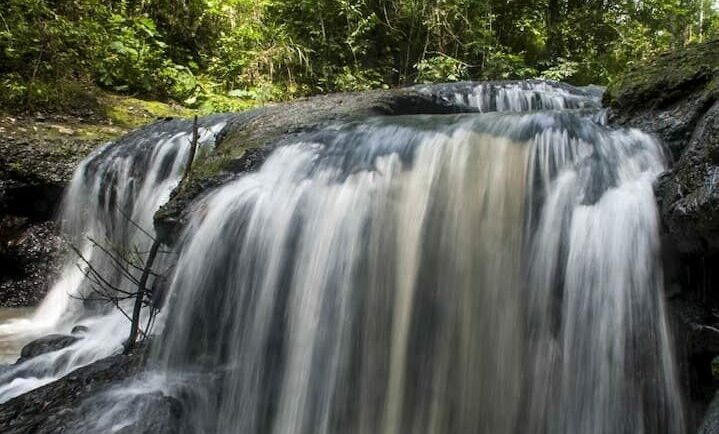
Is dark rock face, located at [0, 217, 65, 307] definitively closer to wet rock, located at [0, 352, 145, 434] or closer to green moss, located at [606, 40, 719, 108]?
wet rock, located at [0, 352, 145, 434]

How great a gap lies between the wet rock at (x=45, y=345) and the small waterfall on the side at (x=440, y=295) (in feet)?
3.95

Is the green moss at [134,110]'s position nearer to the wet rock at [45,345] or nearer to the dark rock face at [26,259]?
the dark rock face at [26,259]

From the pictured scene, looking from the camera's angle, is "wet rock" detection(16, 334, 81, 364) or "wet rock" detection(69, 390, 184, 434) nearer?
→ "wet rock" detection(69, 390, 184, 434)

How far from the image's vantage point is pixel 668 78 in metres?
3.78

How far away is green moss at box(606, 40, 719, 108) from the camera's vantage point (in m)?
3.60

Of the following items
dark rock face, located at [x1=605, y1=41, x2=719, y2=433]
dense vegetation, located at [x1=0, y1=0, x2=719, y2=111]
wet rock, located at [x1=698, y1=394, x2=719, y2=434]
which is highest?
dense vegetation, located at [x1=0, y1=0, x2=719, y2=111]

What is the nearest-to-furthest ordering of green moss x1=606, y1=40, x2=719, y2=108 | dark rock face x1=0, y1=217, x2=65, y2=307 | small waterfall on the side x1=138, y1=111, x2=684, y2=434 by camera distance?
small waterfall on the side x1=138, y1=111, x2=684, y2=434, green moss x1=606, y1=40, x2=719, y2=108, dark rock face x1=0, y1=217, x2=65, y2=307

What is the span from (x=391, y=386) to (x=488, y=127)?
2.05 metres

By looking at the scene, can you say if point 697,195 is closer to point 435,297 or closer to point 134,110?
point 435,297

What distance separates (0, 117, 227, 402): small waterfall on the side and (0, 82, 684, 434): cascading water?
1.79m

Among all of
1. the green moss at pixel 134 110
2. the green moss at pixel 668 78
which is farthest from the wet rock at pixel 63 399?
the green moss at pixel 134 110

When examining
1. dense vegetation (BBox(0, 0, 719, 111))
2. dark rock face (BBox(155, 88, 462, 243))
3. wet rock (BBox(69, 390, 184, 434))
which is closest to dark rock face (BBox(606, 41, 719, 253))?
dark rock face (BBox(155, 88, 462, 243))

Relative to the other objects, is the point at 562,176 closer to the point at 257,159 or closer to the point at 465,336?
the point at 465,336

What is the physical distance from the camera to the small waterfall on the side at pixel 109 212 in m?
5.34
